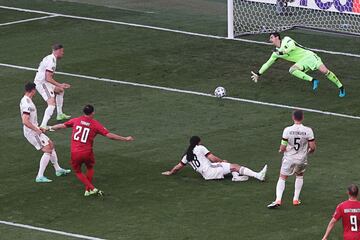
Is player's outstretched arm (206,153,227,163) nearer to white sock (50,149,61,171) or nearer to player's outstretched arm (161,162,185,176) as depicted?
player's outstretched arm (161,162,185,176)

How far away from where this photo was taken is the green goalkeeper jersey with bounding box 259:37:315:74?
3225cm

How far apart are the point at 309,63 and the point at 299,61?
272 mm

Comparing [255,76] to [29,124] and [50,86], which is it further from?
[29,124]

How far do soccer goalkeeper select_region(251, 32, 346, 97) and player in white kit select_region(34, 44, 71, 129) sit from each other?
17.2 feet

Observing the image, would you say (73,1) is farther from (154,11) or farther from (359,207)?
(359,207)

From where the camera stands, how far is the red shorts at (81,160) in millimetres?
25016

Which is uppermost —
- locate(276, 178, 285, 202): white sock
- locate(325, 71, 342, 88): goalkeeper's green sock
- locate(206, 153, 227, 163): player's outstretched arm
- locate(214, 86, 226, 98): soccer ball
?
locate(325, 71, 342, 88): goalkeeper's green sock

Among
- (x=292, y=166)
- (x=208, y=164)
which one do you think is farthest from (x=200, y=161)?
(x=292, y=166)

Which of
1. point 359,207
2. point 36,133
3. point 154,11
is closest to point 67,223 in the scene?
point 36,133

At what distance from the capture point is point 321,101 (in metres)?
31.6

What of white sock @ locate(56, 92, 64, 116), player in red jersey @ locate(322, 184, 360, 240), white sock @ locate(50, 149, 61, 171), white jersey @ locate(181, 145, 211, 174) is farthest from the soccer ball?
player in red jersey @ locate(322, 184, 360, 240)

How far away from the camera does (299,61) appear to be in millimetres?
32312

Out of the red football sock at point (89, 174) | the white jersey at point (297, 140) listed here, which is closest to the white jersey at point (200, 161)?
the red football sock at point (89, 174)

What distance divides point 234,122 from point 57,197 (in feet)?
20.4
